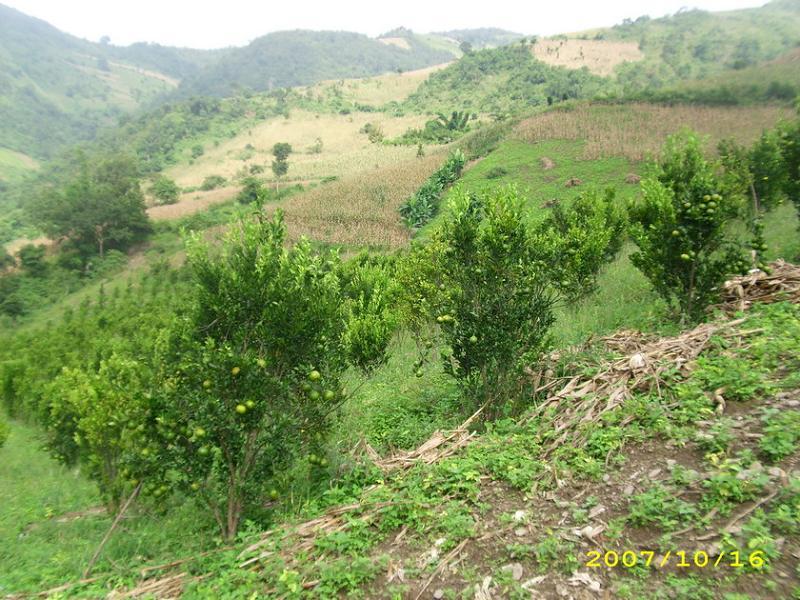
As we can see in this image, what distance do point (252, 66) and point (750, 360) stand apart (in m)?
204

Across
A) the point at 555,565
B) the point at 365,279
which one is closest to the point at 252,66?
the point at 365,279

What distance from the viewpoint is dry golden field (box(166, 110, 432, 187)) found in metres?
56.6

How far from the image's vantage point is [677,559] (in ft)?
10.7

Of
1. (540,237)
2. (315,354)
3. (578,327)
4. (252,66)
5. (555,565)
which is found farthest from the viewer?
(252,66)

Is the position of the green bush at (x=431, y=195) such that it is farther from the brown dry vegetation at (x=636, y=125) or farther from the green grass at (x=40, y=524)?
the green grass at (x=40, y=524)

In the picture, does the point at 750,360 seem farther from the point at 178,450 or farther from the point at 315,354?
the point at 178,450

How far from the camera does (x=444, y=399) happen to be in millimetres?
7586

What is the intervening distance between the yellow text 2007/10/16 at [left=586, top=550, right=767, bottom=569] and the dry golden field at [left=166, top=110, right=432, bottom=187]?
50.1 metres

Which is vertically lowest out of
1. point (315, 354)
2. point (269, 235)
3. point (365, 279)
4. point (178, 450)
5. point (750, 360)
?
point (365, 279)

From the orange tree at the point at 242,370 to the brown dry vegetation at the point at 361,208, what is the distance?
81.7 ft

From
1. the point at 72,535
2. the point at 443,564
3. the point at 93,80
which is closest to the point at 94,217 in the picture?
the point at 72,535

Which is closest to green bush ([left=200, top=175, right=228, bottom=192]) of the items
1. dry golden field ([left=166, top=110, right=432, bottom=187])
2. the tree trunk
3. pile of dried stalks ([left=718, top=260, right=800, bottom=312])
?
dry golden field ([left=166, top=110, right=432, bottom=187])

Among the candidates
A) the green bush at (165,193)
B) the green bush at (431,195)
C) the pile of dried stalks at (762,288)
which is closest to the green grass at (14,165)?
the green bush at (165,193)

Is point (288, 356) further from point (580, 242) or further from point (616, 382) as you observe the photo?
point (580, 242)
